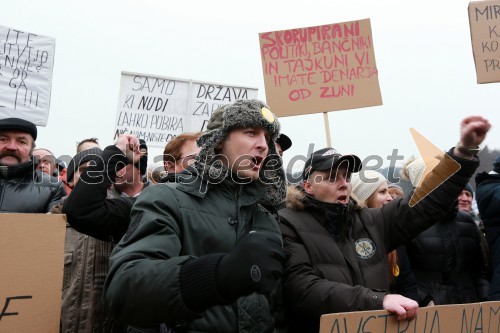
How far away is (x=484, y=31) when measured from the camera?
13.2 ft

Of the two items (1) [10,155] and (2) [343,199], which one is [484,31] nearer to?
(2) [343,199]

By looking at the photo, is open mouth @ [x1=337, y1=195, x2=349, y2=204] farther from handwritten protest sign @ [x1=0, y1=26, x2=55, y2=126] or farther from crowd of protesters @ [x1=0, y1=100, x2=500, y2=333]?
handwritten protest sign @ [x1=0, y1=26, x2=55, y2=126]

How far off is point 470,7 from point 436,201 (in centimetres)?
220

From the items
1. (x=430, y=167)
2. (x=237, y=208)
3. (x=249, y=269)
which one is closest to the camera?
(x=249, y=269)

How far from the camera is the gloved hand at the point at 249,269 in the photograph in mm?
1232

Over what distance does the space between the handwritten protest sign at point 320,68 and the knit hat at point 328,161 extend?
1.67 metres

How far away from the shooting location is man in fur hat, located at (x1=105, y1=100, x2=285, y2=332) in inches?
50.4

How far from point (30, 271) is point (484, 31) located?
3570 millimetres

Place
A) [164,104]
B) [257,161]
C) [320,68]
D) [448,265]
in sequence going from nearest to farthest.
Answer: [257,161] → [448,265] → [320,68] → [164,104]

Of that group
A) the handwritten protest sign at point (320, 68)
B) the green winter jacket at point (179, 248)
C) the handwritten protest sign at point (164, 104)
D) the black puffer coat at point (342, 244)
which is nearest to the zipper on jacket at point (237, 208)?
the green winter jacket at point (179, 248)


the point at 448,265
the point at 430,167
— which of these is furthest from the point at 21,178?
the point at 448,265

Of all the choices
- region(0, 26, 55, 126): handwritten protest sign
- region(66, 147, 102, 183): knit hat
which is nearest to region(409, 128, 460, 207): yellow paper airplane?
region(66, 147, 102, 183): knit hat

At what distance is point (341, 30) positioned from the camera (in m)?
4.64

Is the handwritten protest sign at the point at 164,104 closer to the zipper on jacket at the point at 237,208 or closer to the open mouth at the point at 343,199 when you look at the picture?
the open mouth at the point at 343,199
